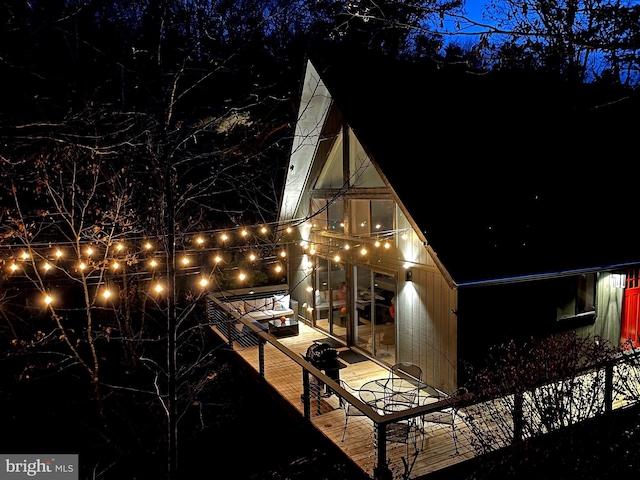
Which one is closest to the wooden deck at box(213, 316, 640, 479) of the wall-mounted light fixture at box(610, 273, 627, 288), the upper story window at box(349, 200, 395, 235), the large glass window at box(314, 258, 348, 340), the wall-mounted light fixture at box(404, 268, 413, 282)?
the wall-mounted light fixture at box(610, 273, 627, 288)

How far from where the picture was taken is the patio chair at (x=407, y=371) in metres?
8.41

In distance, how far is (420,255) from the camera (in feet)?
28.4

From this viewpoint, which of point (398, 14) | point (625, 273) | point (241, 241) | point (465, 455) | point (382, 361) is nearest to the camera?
point (465, 455)

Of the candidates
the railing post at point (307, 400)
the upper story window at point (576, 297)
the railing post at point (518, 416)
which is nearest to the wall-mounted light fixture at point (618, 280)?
the upper story window at point (576, 297)

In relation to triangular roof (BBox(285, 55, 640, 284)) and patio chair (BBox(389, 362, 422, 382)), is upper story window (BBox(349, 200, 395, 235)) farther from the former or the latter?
patio chair (BBox(389, 362, 422, 382))

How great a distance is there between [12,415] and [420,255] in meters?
9.45

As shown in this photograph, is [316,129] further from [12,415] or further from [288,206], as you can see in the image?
[12,415]

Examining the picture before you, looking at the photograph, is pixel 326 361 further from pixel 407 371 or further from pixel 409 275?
pixel 409 275

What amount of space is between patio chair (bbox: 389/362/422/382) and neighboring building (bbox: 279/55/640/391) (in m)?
0.21

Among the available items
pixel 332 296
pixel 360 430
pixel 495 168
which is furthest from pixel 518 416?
pixel 332 296

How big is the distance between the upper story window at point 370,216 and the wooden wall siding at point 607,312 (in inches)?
166

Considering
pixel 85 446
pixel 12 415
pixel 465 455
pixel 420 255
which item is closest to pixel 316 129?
pixel 420 255

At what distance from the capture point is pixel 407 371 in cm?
894

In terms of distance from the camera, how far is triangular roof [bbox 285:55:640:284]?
783 cm
